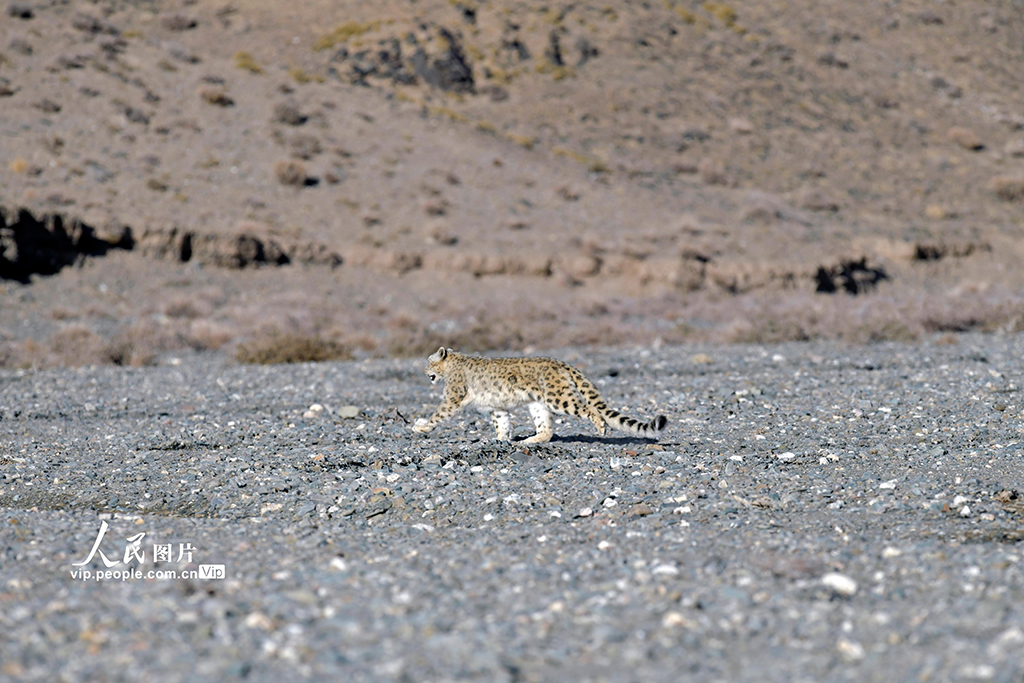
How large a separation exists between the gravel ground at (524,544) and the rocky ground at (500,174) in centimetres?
1095

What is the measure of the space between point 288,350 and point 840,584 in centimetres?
1623

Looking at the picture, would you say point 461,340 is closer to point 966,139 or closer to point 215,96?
point 215,96

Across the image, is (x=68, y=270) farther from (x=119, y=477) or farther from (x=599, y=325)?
(x=119, y=477)

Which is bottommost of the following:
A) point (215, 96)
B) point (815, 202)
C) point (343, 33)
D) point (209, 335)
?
point (209, 335)

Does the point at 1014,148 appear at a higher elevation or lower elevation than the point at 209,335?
higher

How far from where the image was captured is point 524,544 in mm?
6730

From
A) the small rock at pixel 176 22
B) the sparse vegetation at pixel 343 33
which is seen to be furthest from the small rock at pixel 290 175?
the small rock at pixel 176 22

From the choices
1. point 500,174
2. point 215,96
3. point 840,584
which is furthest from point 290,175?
point 840,584

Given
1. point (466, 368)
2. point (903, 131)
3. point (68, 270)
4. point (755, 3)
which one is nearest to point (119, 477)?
point (466, 368)

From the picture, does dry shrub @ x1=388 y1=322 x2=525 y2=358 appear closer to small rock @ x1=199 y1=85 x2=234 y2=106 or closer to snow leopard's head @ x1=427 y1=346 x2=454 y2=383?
snow leopard's head @ x1=427 y1=346 x2=454 y2=383

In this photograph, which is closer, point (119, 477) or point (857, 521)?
point (857, 521)

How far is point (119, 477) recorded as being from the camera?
9.06m

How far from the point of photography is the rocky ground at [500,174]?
26766 mm

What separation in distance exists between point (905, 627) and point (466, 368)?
5.74 metres
